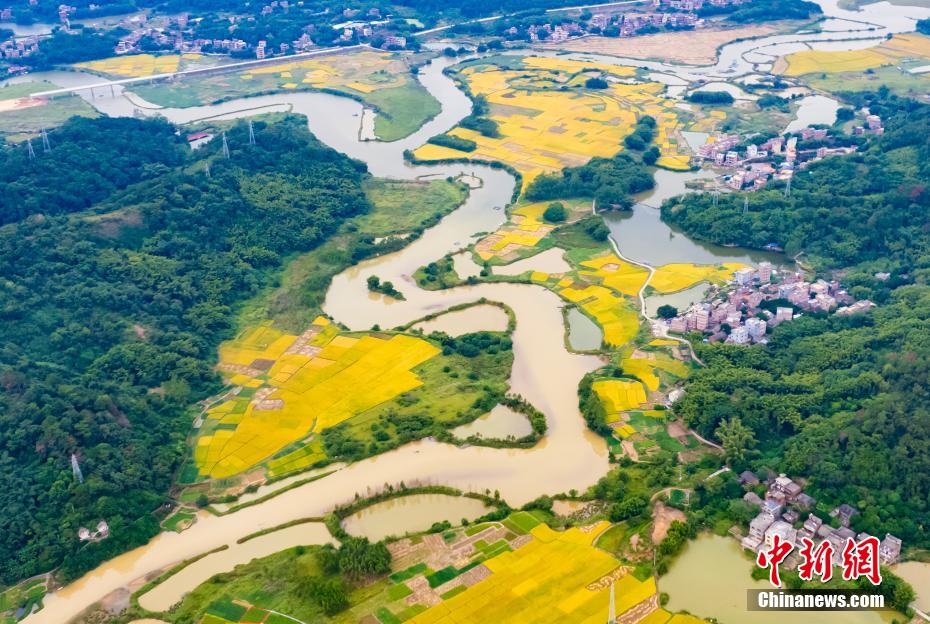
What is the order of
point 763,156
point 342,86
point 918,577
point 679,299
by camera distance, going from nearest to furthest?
point 918,577 → point 679,299 → point 763,156 → point 342,86

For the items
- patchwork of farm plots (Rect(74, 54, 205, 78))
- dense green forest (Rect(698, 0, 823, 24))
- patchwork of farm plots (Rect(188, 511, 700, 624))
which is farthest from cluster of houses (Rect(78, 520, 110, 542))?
dense green forest (Rect(698, 0, 823, 24))

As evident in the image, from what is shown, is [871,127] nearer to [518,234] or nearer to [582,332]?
[518,234]

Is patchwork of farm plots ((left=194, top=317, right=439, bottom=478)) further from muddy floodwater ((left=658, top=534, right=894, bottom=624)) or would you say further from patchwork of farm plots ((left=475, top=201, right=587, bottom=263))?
muddy floodwater ((left=658, top=534, right=894, bottom=624))

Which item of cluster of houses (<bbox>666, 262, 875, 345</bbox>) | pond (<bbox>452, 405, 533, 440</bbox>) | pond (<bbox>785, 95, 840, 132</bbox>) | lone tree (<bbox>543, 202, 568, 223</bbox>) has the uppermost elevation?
pond (<bbox>785, 95, 840, 132</bbox>)

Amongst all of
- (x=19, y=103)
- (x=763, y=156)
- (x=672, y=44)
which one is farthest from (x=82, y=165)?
(x=672, y=44)

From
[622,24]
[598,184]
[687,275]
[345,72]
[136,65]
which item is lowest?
[687,275]

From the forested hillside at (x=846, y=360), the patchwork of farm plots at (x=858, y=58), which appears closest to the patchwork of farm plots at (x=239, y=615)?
the forested hillside at (x=846, y=360)
